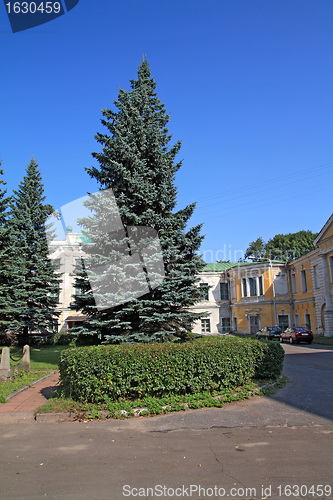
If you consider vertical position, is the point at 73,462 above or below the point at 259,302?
below

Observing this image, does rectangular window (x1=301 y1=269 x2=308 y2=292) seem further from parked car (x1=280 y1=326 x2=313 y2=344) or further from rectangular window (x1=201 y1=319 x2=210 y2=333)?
rectangular window (x1=201 y1=319 x2=210 y2=333)

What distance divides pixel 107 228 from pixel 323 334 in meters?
30.8

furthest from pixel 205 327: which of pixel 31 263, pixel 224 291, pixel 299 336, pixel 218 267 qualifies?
pixel 31 263

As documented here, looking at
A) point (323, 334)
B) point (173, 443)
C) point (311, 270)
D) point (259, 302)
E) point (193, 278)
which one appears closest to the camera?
point (173, 443)

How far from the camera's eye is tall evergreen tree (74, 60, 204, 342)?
1055 cm

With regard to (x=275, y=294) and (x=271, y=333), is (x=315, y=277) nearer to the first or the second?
(x=275, y=294)

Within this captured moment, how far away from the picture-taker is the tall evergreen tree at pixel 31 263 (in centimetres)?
2391

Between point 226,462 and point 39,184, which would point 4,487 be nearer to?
point 226,462

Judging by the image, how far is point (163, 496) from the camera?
3684mm

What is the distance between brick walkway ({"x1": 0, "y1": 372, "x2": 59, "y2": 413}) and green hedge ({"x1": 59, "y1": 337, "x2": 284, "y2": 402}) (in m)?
0.90

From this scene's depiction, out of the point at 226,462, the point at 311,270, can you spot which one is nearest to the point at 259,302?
the point at 311,270

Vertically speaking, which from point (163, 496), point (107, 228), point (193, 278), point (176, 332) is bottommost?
point (163, 496)

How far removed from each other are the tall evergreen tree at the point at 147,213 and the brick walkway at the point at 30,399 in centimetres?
217

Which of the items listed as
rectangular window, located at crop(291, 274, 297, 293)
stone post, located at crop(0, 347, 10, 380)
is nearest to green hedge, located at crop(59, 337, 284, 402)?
stone post, located at crop(0, 347, 10, 380)
